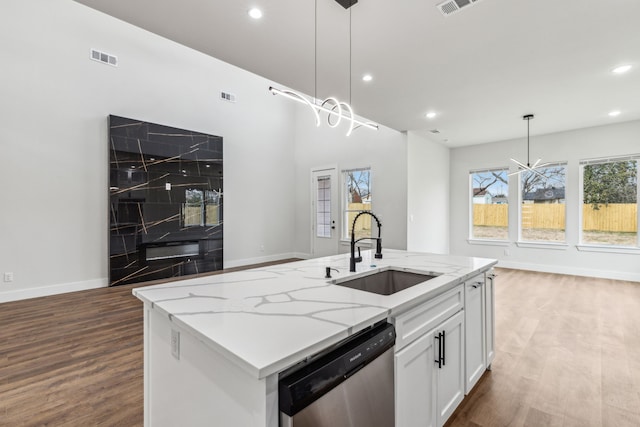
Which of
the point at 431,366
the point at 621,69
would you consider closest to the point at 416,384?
the point at 431,366

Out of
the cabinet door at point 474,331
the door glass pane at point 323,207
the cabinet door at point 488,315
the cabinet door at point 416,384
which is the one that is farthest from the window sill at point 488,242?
the cabinet door at point 416,384

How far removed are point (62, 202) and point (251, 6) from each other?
4202 mm

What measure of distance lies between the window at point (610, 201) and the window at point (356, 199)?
3.98m

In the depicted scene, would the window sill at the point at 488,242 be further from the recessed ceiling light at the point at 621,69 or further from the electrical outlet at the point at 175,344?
the electrical outlet at the point at 175,344

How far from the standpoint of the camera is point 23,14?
4.16 m

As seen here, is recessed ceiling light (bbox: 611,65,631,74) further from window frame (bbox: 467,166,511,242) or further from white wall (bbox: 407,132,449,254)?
window frame (bbox: 467,166,511,242)

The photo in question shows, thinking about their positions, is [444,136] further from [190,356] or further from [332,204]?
[190,356]

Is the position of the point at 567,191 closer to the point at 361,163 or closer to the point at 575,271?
the point at 575,271

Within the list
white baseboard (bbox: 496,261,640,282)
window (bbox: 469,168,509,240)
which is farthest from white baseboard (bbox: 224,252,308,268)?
white baseboard (bbox: 496,261,640,282)

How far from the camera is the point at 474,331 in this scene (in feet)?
6.81

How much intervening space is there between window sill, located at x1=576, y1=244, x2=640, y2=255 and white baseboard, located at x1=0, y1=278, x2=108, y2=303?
8.35 m

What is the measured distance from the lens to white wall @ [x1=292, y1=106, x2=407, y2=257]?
578 centimetres

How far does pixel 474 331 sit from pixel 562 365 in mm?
1137

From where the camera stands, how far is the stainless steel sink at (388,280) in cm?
201
